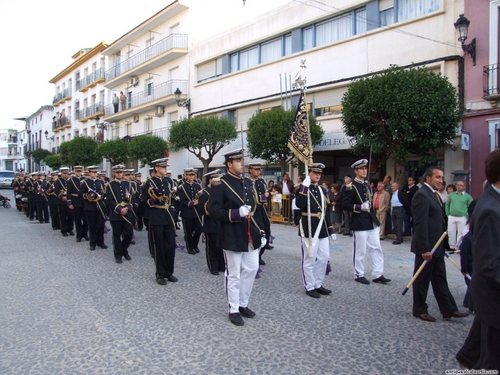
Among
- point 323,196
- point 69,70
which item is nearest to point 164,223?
point 323,196

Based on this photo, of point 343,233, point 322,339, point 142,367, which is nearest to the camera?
point 142,367

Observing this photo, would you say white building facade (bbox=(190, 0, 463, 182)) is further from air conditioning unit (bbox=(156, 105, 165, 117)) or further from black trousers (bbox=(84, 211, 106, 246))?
black trousers (bbox=(84, 211, 106, 246))

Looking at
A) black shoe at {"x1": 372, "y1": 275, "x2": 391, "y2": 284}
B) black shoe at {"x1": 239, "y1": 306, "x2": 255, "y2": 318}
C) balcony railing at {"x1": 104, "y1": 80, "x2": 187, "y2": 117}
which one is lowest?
black shoe at {"x1": 372, "y1": 275, "x2": 391, "y2": 284}

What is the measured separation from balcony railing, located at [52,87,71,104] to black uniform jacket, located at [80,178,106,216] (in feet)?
134

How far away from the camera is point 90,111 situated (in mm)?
41812

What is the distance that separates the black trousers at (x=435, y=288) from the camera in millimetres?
5113

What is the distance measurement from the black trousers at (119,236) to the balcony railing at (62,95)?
43359mm

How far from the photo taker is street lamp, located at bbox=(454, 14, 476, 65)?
12969 mm

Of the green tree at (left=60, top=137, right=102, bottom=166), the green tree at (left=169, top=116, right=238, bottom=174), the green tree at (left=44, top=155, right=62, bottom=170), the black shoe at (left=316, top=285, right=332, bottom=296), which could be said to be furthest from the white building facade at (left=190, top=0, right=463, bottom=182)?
the green tree at (left=44, top=155, right=62, bottom=170)

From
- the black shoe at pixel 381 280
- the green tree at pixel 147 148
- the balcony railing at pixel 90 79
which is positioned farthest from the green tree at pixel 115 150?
the black shoe at pixel 381 280

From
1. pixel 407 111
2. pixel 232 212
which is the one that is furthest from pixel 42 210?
pixel 232 212

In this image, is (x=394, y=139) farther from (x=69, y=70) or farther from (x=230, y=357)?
(x=69, y=70)

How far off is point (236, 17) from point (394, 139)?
2073 centimetres

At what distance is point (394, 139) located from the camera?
1298 centimetres
